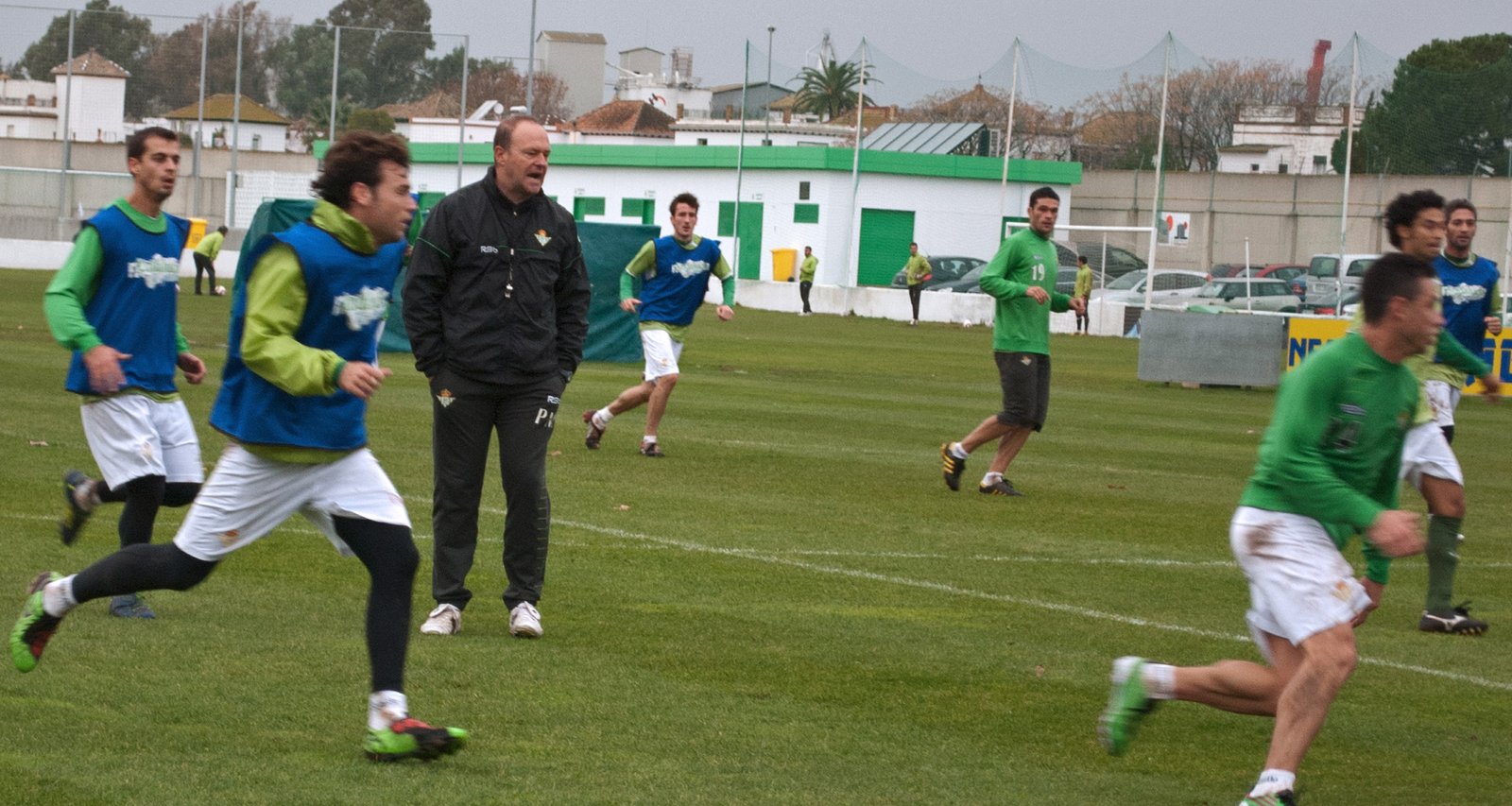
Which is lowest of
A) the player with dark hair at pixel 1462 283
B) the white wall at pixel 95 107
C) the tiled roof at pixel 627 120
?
the player with dark hair at pixel 1462 283

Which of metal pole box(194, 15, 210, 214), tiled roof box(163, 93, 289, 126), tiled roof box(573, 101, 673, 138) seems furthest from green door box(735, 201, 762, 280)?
tiled roof box(573, 101, 673, 138)

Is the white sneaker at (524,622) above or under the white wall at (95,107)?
under

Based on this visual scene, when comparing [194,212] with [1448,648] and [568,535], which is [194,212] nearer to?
[568,535]

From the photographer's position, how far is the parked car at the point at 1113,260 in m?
48.2

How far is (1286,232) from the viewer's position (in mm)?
58094

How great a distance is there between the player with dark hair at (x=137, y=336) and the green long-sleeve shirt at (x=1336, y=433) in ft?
15.1

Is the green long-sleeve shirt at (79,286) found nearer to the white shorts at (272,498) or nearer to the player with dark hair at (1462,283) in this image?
the white shorts at (272,498)

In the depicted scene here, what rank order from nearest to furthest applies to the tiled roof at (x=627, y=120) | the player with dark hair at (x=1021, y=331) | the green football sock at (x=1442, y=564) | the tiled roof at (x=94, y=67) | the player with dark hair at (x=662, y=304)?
1. the green football sock at (x=1442, y=564)
2. the player with dark hair at (x=1021, y=331)
3. the player with dark hair at (x=662, y=304)
4. the tiled roof at (x=94, y=67)
5. the tiled roof at (x=627, y=120)

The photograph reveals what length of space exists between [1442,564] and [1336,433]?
3983 millimetres

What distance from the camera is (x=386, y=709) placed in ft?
18.4

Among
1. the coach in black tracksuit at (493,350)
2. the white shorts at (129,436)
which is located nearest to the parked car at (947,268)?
the coach in black tracksuit at (493,350)

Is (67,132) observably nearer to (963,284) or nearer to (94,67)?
(94,67)

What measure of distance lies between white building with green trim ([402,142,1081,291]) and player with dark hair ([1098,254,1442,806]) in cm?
4972

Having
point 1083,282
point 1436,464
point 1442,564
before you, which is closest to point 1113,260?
point 1083,282
